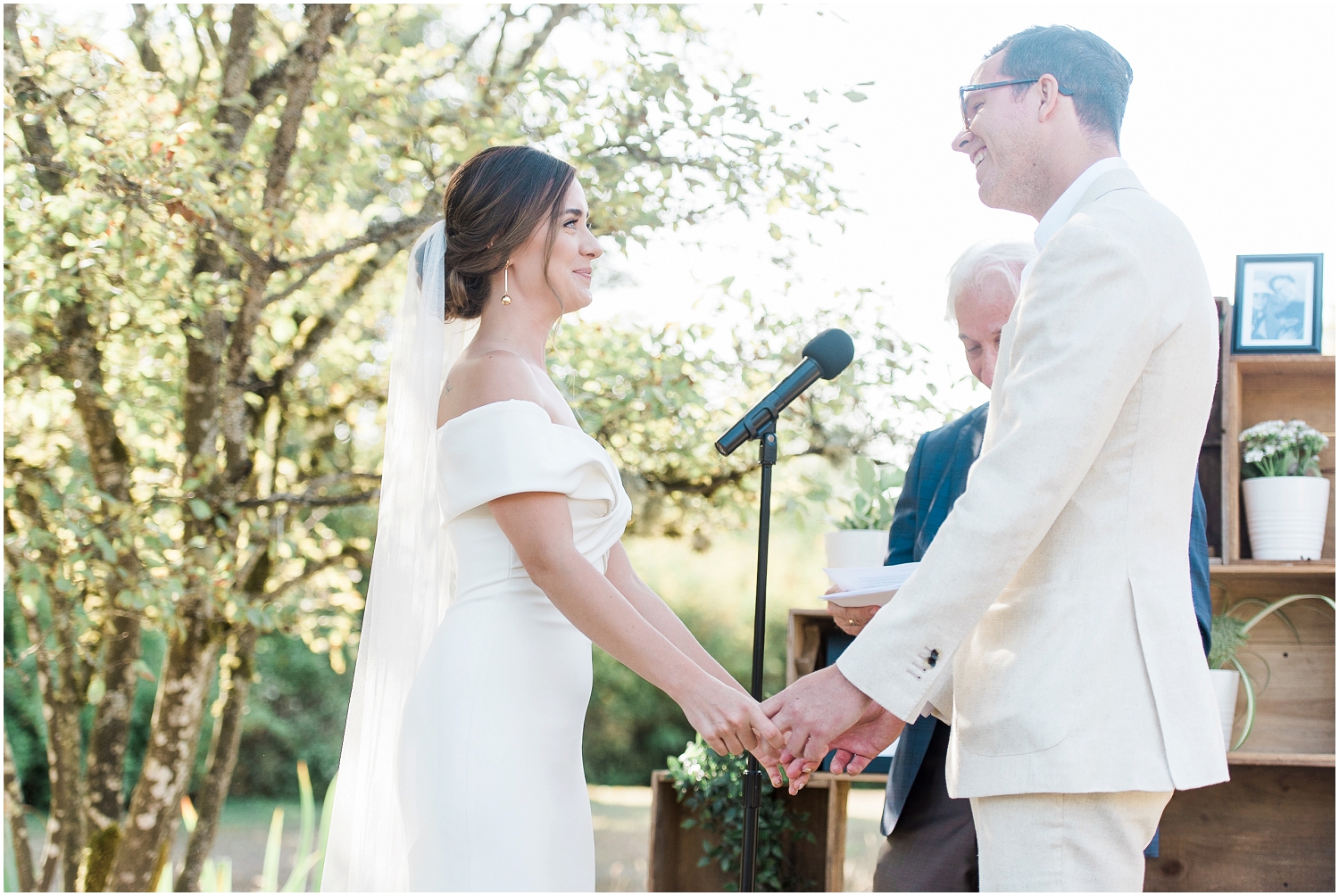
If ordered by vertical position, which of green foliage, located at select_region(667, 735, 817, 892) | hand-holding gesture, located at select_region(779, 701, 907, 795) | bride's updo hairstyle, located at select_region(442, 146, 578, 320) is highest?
bride's updo hairstyle, located at select_region(442, 146, 578, 320)

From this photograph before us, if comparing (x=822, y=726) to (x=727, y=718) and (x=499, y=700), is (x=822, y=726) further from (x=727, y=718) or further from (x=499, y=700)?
(x=499, y=700)

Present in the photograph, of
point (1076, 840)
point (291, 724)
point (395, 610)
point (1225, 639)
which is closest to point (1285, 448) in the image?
point (1225, 639)

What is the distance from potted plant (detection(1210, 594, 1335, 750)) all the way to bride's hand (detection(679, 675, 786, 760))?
5.55 feet

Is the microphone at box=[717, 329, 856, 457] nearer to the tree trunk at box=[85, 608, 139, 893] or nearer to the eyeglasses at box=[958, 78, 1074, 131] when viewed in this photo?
the eyeglasses at box=[958, 78, 1074, 131]

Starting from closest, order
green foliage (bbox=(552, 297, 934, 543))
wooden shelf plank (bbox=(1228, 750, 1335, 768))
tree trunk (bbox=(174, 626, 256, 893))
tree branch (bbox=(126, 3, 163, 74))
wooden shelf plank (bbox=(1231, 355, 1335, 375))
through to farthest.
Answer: wooden shelf plank (bbox=(1228, 750, 1335, 768)) < wooden shelf plank (bbox=(1231, 355, 1335, 375)) < green foliage (bbox=(552, 297, 934, 543)) < tree branch (bbox=(126, 3, 163, 74)) < tree trunk (bbox=(174, 626, 256, 893))

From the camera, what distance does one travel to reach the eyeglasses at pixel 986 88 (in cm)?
154

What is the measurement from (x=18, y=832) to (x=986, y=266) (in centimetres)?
407

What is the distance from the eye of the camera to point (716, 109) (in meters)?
3.46

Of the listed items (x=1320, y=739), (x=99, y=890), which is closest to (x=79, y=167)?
(x=99, y=890)

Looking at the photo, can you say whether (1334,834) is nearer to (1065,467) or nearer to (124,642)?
(1065,467)

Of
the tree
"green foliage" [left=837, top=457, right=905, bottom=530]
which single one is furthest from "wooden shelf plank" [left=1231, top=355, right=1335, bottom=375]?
the tree

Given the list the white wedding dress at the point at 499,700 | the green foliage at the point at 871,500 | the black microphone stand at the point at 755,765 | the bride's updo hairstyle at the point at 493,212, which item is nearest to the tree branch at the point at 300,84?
the bride's updo hairstyle at the point at 493,212

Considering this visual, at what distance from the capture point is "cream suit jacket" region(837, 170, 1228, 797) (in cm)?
128

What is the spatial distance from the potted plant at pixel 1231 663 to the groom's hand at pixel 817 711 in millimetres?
1714
